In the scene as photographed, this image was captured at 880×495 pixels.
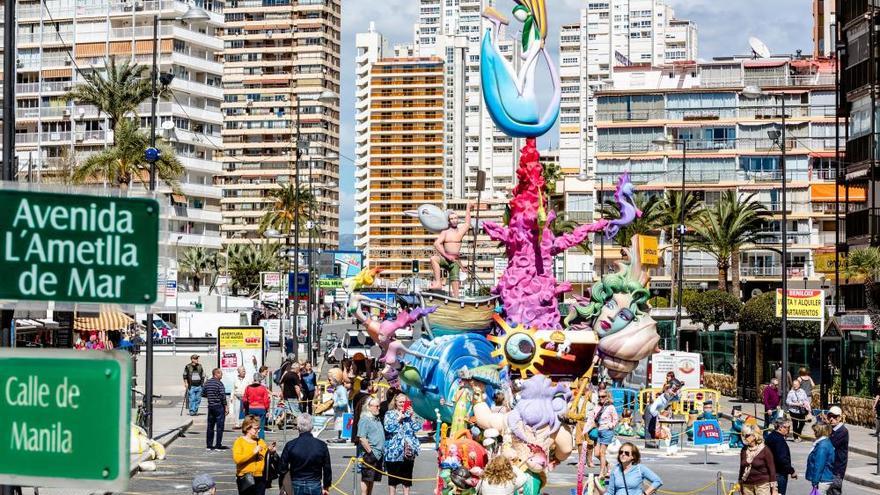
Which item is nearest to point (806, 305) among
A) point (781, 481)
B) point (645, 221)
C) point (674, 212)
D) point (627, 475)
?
point (781, 481)

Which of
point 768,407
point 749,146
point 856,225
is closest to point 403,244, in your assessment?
point 749,146

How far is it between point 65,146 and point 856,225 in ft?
222

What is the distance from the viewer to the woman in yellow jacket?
646 inches

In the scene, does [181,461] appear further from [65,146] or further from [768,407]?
[65,146]

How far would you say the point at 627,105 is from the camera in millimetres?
105375

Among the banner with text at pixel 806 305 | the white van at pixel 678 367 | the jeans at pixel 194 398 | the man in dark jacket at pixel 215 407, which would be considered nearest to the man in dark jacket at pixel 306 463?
the man in dark jacket at pixel 215 407

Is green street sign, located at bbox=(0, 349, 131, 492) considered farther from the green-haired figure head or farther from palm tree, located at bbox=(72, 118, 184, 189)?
palm tree, located at bbox=(72, 118, 184, 189)

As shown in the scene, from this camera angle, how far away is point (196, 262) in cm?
11150

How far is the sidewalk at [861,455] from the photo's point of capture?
2659cm

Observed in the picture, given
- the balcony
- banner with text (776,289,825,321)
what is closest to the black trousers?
banner with text (776,289,825,321)

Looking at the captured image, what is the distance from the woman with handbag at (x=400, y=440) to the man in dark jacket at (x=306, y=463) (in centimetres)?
401

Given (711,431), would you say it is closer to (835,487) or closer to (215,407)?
(215,407)

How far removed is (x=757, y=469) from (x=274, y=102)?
155 meters

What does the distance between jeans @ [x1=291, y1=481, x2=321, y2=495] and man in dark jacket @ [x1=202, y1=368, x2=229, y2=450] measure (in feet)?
48.6
